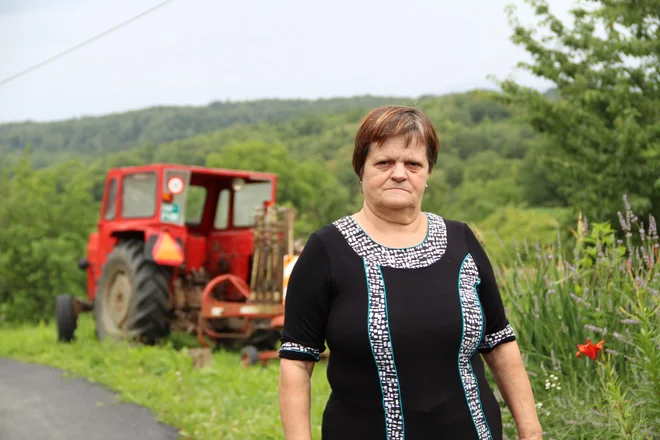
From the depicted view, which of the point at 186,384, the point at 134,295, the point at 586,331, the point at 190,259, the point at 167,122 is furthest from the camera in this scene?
the point at 167,122

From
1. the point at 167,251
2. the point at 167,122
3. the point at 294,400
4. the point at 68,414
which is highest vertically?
the point at 167,122

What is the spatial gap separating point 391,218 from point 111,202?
8.79 metres

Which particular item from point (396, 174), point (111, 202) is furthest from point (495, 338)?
point (111, 202)

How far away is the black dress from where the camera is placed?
88.7 inches

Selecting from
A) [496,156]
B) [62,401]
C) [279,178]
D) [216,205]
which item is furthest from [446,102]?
[62,401]

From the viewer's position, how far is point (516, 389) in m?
2.44

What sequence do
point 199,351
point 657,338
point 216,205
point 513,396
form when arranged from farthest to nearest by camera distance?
point 216,205
point 199,351
point 657,338
point 513,396

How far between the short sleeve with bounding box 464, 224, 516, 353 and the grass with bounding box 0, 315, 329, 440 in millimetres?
3028

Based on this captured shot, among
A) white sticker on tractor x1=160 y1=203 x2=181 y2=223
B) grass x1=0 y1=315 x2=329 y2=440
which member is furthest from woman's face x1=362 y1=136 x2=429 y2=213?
white sticker on tractor x1=160 y1=203 x2=181 y2=223

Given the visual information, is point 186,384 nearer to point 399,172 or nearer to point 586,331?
point 586,331

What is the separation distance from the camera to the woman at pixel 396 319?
2.25 meters

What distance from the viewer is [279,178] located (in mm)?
47406

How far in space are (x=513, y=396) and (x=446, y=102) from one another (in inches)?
2566

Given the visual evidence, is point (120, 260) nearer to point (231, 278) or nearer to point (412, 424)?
point (231, 278)
